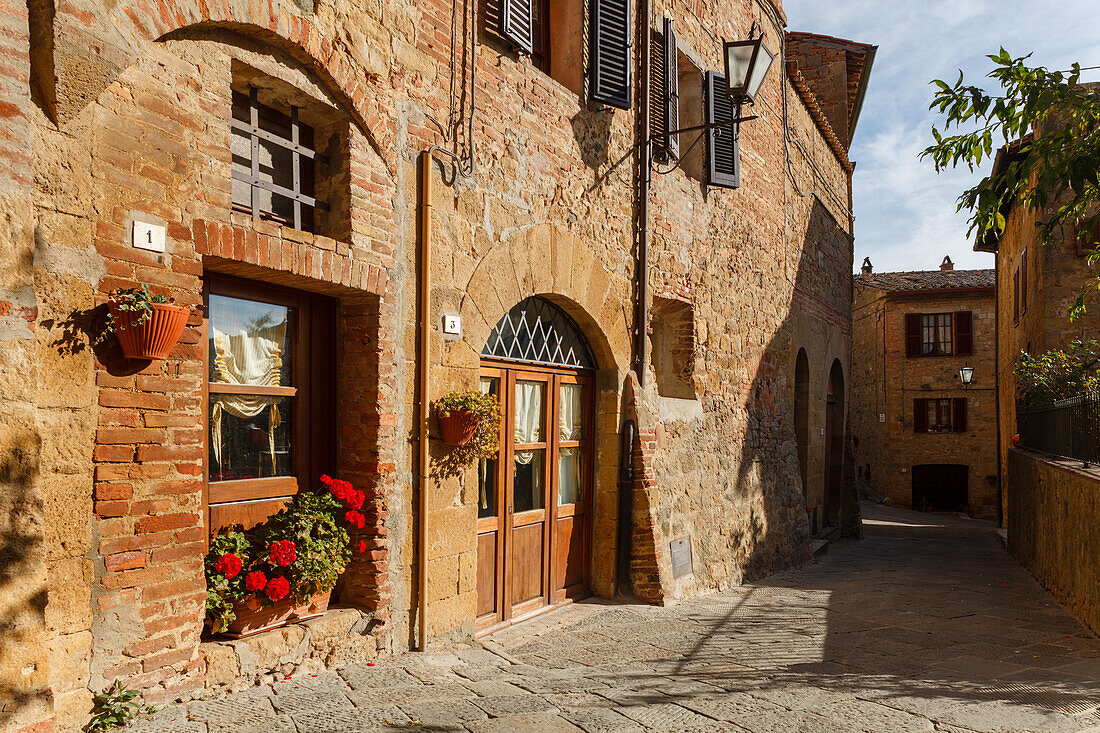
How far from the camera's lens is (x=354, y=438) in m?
4.11

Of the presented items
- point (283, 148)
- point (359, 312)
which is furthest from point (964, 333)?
point (283, 148)

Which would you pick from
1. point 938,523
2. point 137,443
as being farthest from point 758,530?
point 938,523

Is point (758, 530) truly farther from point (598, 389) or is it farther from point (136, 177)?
point (136, 177)

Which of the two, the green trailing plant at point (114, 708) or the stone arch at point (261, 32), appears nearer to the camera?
the green trailing plant at point (114, 708)

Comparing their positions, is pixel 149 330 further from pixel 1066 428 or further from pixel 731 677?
pixel 1066 428

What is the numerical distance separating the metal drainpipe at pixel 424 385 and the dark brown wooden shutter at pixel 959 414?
22342mm

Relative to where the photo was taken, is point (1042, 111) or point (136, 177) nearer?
point (136, 177)

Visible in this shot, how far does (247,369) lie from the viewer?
146 inches

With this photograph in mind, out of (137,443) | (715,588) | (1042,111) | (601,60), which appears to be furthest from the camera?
(715,588)

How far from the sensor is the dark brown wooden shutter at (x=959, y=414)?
74.1 feet

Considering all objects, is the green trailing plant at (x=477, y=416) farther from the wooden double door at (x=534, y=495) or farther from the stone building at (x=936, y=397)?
the stone building at (x=936, y=397)

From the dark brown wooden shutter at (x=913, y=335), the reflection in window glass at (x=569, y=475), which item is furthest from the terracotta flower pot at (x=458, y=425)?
the dark brown wooden shutter at (x=913, y=335)

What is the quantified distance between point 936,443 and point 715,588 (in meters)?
18.2

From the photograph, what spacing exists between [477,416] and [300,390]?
1018 millimetres
